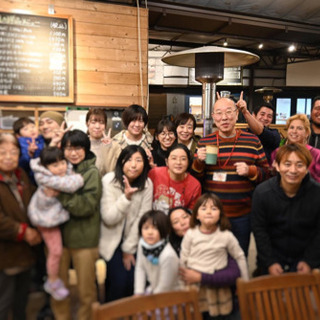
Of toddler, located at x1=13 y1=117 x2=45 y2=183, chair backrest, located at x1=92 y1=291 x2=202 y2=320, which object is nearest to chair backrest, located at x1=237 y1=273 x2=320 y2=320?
chair backrest, located at x1=92 y1=291 x2=202 y2=320

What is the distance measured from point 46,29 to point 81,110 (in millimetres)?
858

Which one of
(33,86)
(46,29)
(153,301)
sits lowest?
(153,301)

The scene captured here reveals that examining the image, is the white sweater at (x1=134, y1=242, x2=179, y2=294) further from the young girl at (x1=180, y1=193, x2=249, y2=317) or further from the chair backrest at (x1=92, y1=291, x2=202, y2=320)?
the chair backrest at (x1=92, y1=291, x2=202, y2=320)

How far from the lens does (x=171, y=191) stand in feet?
7.04

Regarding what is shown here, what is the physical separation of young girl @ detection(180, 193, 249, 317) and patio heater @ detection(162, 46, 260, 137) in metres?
1.15

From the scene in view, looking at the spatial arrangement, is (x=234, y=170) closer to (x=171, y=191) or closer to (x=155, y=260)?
(x=171, y=191)

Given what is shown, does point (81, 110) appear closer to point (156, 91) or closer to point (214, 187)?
point (214, 187)

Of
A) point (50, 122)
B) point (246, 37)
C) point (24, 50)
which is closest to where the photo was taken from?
point (50, 122)

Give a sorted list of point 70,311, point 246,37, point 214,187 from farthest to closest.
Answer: point 246,37
point 214,187
point 70,311

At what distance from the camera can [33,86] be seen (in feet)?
10.0

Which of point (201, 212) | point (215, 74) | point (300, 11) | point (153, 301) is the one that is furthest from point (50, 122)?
point (300, 11)

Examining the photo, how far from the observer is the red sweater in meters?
2.13

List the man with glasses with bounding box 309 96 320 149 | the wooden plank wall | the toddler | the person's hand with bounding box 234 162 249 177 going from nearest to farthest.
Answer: the toddler < the person's hand with bounding box 234 162 249 177 < the man with glasses with bounding box 309 96 320 149 < the wooden plank wall

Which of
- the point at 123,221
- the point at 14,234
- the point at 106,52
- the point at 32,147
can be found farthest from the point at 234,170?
the point at 106,52
